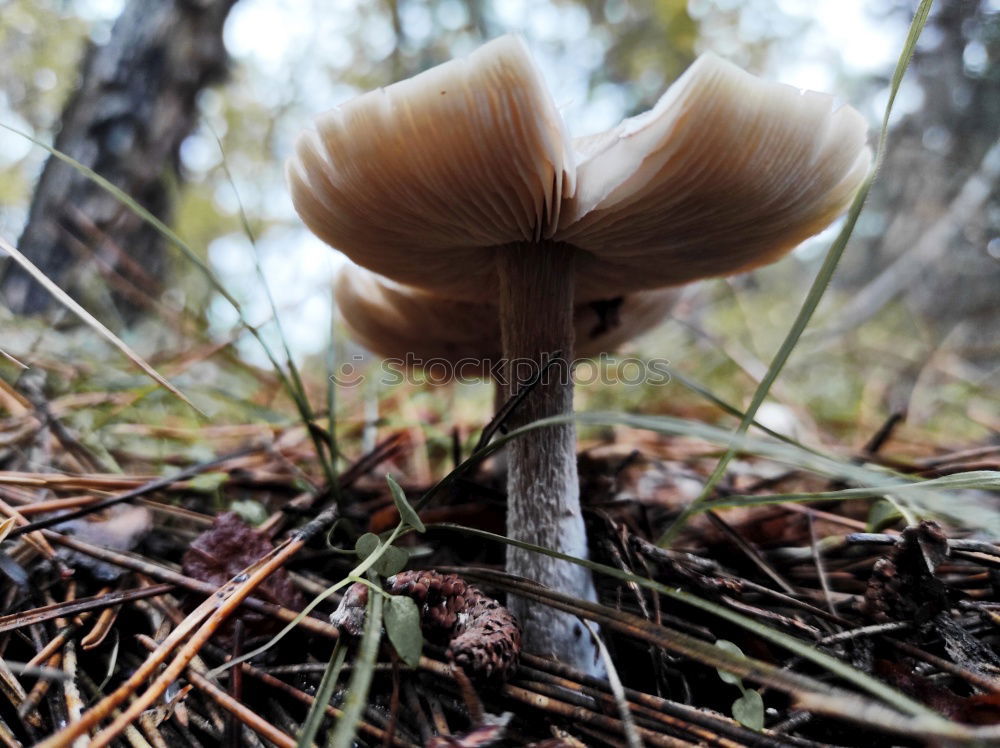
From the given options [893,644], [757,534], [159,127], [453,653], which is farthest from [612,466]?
[159,127]

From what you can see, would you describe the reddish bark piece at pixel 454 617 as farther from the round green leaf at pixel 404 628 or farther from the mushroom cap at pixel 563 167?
the mushroom cap at pixel 563 167

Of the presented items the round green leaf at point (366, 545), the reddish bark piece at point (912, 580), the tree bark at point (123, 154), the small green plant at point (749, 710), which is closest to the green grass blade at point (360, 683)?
the round green leaf at point (366, 545)

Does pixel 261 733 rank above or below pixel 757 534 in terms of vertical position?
below

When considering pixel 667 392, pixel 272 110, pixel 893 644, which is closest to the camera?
pixel 893 644

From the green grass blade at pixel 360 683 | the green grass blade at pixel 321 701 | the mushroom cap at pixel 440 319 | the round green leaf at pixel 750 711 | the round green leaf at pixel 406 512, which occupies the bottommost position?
the round green leaf at pixel 750 711

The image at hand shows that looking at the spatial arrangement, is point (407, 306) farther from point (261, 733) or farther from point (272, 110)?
point (272, 110)
